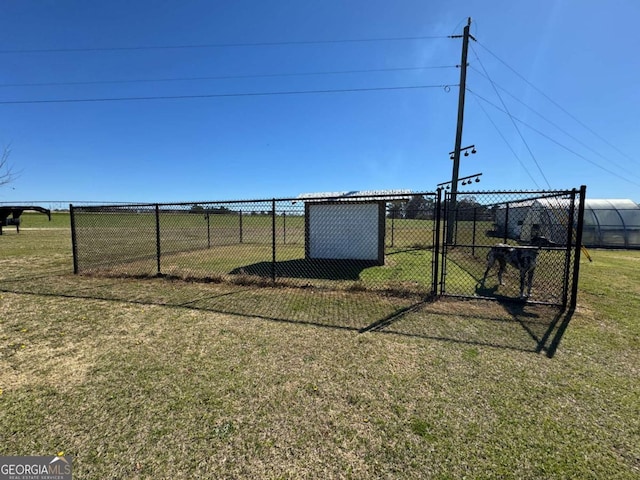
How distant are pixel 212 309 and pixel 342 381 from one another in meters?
2.73

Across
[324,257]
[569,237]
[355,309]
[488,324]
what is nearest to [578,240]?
[569,237]

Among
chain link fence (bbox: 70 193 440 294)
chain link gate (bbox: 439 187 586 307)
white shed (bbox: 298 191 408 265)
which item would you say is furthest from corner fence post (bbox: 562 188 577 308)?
white shed (bbox: 298 191 408 265)

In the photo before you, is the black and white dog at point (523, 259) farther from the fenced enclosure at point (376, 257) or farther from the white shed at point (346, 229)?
the white shed at point (346, 229)

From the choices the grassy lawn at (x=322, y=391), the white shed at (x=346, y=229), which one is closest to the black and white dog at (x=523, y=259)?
the grassy lawn at (x=322, y=391)

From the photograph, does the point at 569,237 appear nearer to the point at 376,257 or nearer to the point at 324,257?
the point at 376,257

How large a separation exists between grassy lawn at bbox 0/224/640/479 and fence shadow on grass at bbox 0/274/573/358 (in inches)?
1.8

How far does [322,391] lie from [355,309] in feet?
7.35

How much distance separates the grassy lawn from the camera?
1.86m

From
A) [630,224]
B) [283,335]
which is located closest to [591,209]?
[630,224]

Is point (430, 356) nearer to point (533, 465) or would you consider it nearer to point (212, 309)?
point (533, 465)

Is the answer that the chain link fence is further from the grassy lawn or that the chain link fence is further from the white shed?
the grassy lawn

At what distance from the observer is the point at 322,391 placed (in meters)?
2.55

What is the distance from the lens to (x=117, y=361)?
305 cm

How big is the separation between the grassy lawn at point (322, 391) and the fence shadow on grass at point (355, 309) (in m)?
0.05
